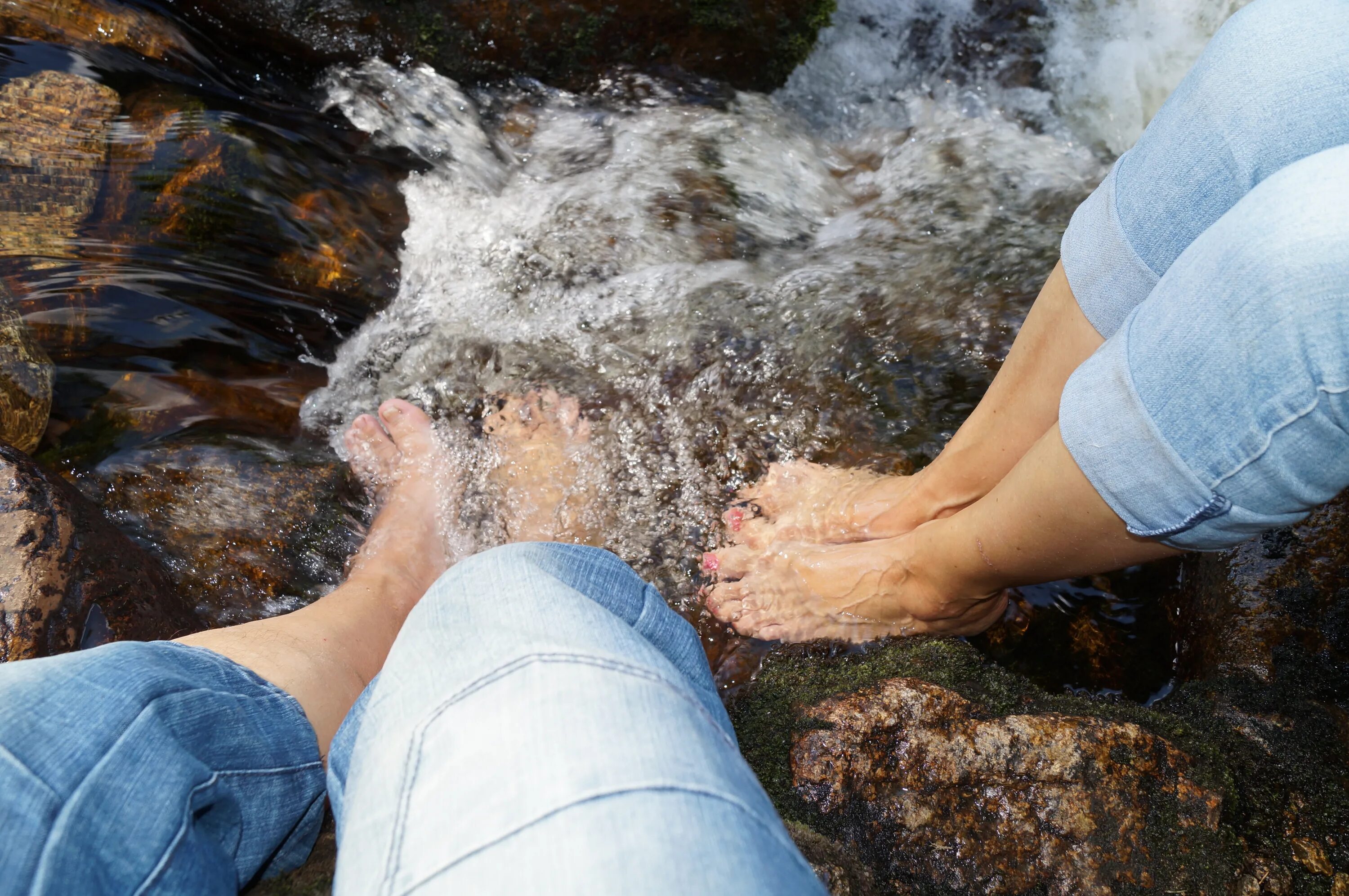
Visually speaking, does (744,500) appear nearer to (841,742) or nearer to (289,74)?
(841,742)

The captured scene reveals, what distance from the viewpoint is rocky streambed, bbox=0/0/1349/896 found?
127 centimetres

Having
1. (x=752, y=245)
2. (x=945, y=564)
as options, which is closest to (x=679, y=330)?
(x=752, y=245)

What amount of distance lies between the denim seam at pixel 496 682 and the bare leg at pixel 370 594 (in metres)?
0.54

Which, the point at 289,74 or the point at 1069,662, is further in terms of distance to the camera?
the point at 289,74

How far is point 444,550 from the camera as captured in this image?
1.98m

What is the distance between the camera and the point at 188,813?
0.79 m

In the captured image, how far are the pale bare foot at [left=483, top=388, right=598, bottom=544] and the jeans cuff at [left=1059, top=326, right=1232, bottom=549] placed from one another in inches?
43.3

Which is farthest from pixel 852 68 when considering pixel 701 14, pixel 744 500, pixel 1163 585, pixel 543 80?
Answer: pixel 1163 585

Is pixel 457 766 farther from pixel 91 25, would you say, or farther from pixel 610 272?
pixel 91 25

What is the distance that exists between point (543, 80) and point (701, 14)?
0.57 meters

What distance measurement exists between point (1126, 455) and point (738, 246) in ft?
5.00

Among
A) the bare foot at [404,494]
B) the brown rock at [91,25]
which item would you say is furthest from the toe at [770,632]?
the brown rock at [91,25]

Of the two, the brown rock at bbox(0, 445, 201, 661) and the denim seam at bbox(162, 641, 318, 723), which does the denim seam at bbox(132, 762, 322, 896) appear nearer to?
the denim seam at bbox(162, 641, 318, 723)

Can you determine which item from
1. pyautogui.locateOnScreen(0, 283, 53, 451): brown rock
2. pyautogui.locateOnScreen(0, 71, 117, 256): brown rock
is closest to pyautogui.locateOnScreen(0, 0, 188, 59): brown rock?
pyautogui.locateOnScreen(0, 71, 117, 256): brown rock
